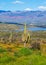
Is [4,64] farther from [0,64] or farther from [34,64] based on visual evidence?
[34,64]

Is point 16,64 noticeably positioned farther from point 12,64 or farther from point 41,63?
point 41,63

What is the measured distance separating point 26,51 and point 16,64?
817 centimetres

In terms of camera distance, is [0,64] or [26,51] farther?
[26,51]

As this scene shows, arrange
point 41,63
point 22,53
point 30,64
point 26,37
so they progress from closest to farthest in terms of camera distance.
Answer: point 30,64 < point 41,63 < point 22,53 < point 26,37

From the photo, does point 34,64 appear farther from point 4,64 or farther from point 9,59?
point 9,59

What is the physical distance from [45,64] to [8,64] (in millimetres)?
3085

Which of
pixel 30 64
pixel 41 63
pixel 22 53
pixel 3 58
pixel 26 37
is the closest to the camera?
pixel 30 64

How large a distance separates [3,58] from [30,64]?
4.34 m

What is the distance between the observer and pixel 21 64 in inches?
704

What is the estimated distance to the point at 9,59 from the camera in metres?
20.8

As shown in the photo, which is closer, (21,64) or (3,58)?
(21,64)

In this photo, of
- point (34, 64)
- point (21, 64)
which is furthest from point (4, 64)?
point (34, 64)

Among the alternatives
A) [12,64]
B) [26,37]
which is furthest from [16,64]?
[26,37]

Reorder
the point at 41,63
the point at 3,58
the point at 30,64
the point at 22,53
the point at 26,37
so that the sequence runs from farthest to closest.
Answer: the point at 26,37, the point at 22,53, the point at 3,58, the point at 41,63, the point at 30,64
